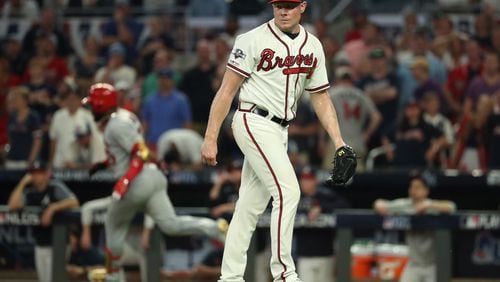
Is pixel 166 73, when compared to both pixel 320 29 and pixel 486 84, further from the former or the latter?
pixel 486 84

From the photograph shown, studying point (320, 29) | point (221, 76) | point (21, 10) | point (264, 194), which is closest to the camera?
point (264, 194)

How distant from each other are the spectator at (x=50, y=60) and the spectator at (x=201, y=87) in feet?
6.04

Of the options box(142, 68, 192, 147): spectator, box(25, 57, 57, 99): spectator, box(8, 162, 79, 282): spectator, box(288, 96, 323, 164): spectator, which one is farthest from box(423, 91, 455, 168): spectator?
box(25, 57, 57, 99): spectator

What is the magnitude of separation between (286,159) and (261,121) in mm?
286

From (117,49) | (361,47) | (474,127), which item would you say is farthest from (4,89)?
(474,127)

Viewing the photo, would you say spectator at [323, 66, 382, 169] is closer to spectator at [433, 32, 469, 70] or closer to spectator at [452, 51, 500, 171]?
spectator at [452, 51, 500, 171]

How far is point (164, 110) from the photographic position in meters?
15.0

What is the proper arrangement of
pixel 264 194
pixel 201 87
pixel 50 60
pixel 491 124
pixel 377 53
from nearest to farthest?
pixel 264 194 < pixel 491 124 < pixel 377 53 < pixel 201 87 < pixel 50 60

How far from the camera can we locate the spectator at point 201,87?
15.6 m

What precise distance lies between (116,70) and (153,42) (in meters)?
0.75

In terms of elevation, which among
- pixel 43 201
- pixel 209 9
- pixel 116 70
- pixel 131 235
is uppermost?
pixel 209 9

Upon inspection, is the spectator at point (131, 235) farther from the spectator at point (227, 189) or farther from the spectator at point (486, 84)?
the spectator at point (486, 84)

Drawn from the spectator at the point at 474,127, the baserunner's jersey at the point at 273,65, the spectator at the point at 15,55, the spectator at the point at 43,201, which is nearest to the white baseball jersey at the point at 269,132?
the baserunner's jersey at the point at 273,65

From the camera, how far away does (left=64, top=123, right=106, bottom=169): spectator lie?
14844mm
